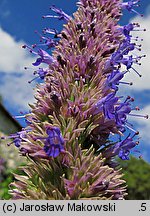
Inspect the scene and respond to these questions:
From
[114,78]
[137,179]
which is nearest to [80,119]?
[114,78]

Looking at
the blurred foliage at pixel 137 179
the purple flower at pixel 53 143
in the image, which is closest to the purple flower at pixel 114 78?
the purple flower at pixel 53 143

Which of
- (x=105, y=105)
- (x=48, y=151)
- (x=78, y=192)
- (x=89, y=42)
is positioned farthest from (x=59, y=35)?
(x=78, y=192)

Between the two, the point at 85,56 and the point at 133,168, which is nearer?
the point at 85,56

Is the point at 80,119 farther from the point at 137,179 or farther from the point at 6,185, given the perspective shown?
the point at 137,179

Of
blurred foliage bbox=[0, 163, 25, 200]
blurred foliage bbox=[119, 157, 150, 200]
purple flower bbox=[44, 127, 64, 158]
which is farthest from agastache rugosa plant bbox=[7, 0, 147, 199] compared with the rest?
blurred foliage bbox=[119, 157, 150, 200]

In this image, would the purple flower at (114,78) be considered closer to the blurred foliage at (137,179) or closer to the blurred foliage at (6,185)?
the blurred foliage at (6,185)

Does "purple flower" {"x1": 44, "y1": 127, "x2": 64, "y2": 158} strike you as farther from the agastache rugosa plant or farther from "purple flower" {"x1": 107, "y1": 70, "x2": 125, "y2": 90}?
"purple flower" {"x1": 107, "y1": 70, "x2": 125, "y2": 90}
